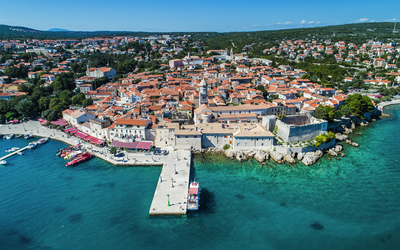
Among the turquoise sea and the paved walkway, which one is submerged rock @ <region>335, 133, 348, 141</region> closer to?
the turquoise sea

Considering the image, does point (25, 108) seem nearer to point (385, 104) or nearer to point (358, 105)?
point (358, 105)

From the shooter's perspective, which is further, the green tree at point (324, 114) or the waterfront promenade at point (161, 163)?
the green tree at point (324, 114)

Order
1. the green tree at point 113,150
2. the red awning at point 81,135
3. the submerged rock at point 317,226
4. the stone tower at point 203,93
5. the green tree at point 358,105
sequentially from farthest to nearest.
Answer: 1. the green tree at point 358,105
2. the stone tower at point 203,93
3. the red awning at point 81,135
4. the green tree at point 113,150
5. the submerged rock at point 317,226

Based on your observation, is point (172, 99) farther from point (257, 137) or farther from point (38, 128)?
point (38, 128)

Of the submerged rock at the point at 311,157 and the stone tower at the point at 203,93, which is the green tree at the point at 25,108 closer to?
the stone tower at the point at 203,93

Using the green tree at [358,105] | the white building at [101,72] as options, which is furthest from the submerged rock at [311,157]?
the white building at [101,72]

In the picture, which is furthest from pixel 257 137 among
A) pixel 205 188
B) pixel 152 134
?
pixel 152 134

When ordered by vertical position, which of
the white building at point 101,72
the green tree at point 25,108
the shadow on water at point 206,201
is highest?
the white building at point 101,72

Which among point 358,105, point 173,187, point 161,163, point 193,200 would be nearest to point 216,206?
point 193,200

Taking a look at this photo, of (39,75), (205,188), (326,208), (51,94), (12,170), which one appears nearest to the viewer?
(326,208)
